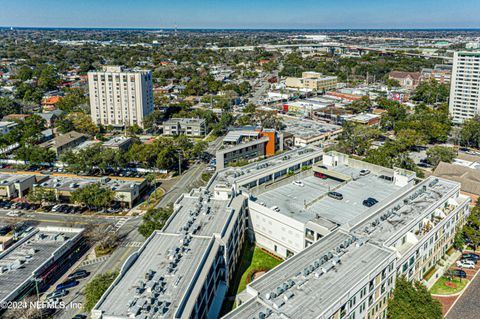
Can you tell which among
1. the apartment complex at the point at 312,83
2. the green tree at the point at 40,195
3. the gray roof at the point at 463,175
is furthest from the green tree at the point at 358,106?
the green tree at the point at 40,195

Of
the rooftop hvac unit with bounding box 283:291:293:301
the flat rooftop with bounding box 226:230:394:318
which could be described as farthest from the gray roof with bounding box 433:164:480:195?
the rooftop hvac unit with bounding box 283:291:293:301

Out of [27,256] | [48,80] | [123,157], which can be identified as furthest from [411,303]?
[48,80]

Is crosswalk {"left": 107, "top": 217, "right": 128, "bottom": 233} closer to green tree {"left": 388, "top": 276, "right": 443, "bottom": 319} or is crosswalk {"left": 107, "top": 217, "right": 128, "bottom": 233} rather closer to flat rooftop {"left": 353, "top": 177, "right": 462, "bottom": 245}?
flat rooftop {"left": 353, "top": 177, "right": 462, "bottom": 245}

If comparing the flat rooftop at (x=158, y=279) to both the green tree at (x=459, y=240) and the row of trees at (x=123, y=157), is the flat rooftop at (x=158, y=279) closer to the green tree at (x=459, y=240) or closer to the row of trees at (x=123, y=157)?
the green tree at (x=459, y=240)

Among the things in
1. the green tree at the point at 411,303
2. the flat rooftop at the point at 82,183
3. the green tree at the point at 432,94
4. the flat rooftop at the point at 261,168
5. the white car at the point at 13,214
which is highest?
the green tree at the point at 432,94

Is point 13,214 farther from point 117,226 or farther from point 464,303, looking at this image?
point 464,303

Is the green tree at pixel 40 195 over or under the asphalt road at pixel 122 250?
over
